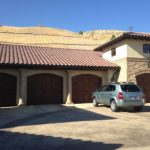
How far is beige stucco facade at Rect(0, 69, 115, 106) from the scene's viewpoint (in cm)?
2061

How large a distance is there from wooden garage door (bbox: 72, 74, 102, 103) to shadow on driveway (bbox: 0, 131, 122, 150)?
42.9 ft

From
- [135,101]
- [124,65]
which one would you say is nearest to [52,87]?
[124,65]

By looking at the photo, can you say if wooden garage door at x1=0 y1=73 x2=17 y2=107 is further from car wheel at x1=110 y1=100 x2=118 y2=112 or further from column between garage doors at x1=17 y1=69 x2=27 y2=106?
car wheel at x1=110 y1=100 x2=118 y2=112

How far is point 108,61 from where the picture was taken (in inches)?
981

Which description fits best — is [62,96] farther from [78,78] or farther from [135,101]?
[135,101]

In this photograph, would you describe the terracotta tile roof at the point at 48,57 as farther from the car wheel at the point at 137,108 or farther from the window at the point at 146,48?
the car wheel at the point at 137,108

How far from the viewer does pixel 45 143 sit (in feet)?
28.3

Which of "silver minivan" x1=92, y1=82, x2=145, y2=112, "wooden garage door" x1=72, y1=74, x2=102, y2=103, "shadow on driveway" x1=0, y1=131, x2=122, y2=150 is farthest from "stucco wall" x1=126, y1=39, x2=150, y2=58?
"shadow on driveway" x1=0, y1=131, x2=122, y2=150

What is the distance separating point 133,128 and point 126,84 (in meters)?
5.66

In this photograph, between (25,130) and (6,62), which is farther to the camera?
(6,62)

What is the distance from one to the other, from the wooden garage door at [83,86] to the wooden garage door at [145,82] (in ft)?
10.9

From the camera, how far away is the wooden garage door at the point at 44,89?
69.6ft

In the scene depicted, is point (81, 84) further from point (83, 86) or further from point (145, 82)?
point (145, 82)

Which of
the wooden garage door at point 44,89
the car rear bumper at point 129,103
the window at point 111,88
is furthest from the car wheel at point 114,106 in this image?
the wooden garage door at point 44,89
